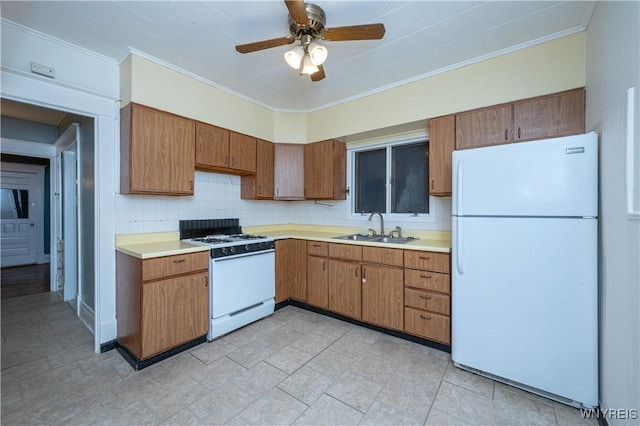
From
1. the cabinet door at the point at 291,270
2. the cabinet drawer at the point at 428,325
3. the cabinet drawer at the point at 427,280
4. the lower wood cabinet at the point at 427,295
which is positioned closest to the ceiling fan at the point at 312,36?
the lower wood cabinet at the point at 427,295

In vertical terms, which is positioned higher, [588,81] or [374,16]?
[374,16]

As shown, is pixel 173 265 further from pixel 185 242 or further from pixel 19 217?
pixel 19 217

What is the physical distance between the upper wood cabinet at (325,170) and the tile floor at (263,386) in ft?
5.61

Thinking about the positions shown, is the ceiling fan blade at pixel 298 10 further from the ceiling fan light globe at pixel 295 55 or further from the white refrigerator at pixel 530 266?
the white refrigerator at pixel 530 266

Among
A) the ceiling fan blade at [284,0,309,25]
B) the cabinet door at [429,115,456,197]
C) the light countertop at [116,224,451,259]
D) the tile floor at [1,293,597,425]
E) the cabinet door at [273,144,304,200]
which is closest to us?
the ceiling fan blade at [284,0,309,25]

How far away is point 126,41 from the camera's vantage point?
2143 mm

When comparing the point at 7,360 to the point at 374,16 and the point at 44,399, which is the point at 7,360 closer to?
the point at 44,399

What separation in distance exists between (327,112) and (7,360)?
12.6 feet

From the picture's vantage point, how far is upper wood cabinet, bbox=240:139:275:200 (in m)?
3.37

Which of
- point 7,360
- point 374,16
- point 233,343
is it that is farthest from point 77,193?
point 374,16

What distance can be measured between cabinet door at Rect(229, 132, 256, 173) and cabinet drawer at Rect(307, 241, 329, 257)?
1.16m

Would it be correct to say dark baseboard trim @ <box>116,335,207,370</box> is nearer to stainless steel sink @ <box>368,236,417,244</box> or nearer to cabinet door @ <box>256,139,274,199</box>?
cabinet door @ <box>256,139,274,199</box>

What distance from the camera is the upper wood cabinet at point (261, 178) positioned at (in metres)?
→ 3.37

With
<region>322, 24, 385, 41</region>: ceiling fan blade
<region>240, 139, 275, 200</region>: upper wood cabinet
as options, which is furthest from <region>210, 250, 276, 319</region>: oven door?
<region>322, 24, 385, 41</region>: ceiling fan blade
